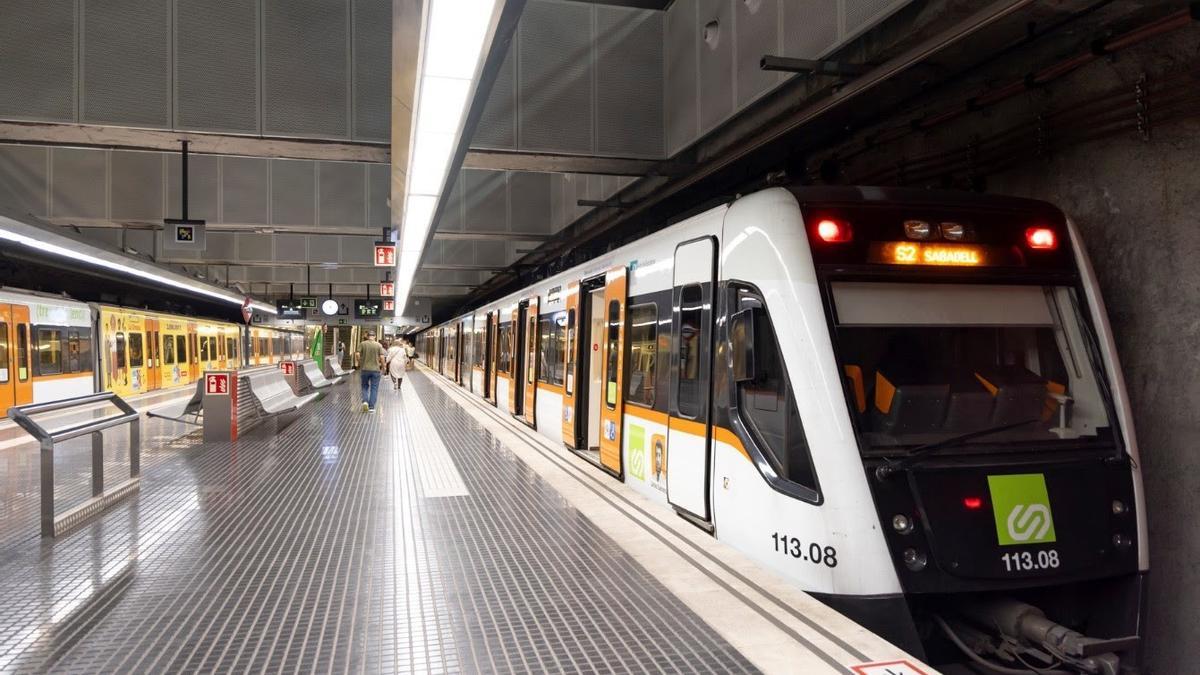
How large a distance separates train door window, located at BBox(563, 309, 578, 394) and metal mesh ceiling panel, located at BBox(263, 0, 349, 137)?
11.3ft

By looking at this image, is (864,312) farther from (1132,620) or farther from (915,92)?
(915,92)

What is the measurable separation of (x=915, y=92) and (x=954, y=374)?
125 inches

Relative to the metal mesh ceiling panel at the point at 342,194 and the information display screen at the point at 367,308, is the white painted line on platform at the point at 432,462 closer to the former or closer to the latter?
the metal mesh ceiling panel at the point at 342,194

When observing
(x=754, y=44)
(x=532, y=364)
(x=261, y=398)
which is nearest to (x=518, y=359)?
(x=532, y=364)

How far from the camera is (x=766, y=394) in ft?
13.7

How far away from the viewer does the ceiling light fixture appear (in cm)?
391

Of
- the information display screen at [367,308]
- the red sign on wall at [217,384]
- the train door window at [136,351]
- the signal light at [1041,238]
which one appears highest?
the information display screen at [367,308]

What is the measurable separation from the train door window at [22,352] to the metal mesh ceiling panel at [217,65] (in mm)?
6650

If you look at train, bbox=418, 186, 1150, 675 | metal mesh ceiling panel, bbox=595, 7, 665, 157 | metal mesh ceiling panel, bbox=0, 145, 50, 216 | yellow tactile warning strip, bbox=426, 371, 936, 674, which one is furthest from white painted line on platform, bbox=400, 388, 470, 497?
metal mesh ceiling panel, bbox=0, 145, 50, 216

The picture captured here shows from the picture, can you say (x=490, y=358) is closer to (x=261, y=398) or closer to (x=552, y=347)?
(x=552, y=347)

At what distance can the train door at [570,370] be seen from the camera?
352 inches

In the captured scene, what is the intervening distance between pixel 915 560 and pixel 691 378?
2.12 metres

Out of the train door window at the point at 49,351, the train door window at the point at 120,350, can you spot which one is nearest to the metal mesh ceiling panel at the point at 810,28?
the train door window at the point at 49,351

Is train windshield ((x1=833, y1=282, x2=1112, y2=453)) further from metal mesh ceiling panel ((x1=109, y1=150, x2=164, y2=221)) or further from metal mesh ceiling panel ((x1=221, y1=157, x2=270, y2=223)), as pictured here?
metal mesh ceiling panel ((x1=109, y1=150, x2=164, y2=221))
